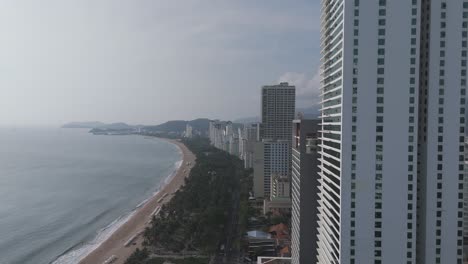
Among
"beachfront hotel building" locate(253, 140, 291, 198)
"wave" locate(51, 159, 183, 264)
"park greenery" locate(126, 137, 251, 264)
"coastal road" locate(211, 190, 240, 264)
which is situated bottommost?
"wave" locate(51, 159, 183, 264)

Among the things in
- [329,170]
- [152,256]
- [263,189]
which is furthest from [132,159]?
[329,170]

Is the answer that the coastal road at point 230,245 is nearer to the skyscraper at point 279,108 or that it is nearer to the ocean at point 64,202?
the ocean at point 64,202

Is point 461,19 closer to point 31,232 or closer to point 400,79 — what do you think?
point 400,79

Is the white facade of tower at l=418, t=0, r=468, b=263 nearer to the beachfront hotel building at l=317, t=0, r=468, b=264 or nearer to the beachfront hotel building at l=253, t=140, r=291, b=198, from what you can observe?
the beachfront hotel building at l=317, t=0, r=468, b=264

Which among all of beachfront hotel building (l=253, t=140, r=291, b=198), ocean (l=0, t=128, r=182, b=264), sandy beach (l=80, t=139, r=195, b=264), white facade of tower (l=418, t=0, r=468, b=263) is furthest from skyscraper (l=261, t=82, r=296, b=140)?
white facade of tower (l=418, t=0, r=468, b=263)

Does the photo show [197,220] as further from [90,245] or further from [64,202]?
[64,202]

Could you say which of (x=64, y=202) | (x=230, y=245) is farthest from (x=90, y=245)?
(x=64, y=202)
